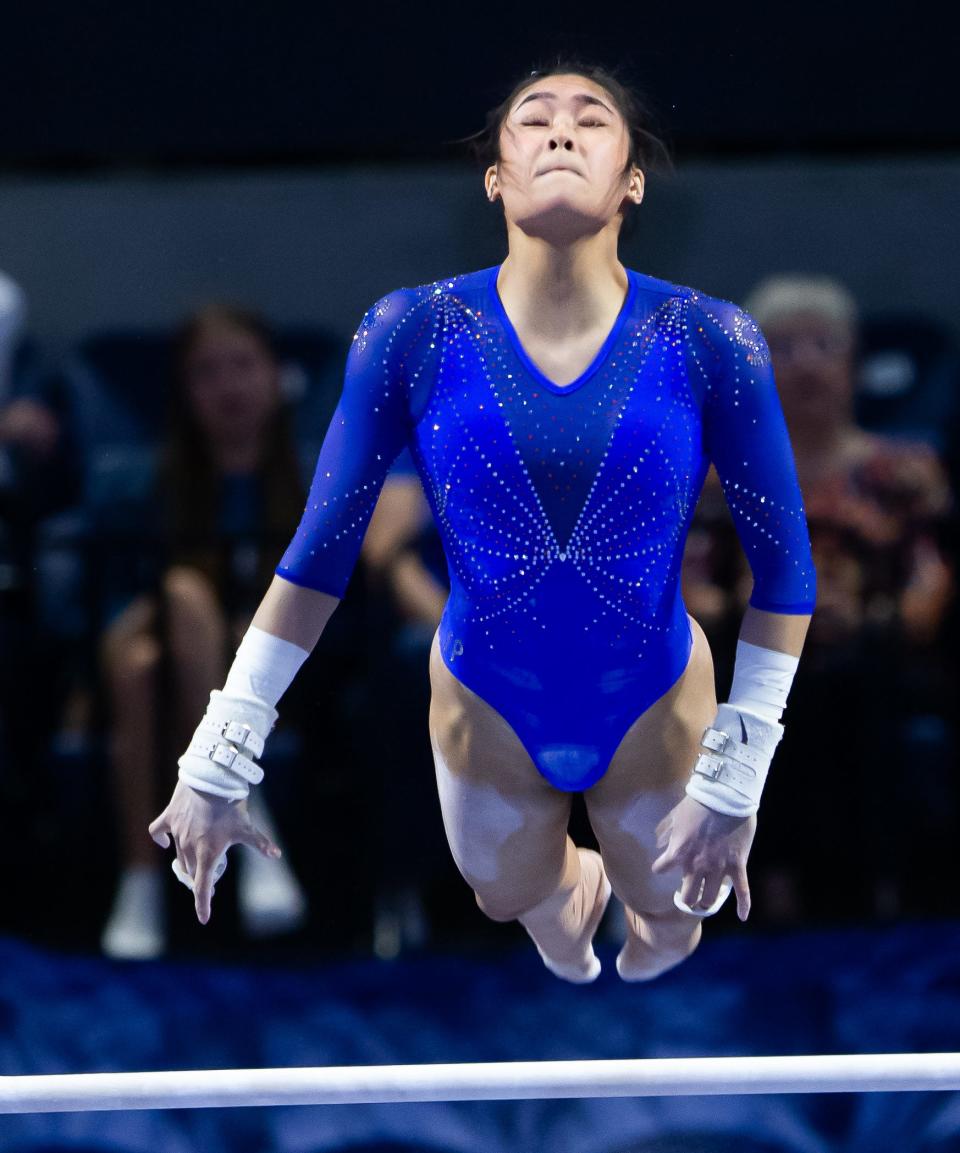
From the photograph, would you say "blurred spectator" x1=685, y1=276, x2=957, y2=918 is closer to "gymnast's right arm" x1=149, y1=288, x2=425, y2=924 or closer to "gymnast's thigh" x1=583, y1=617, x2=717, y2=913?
"gymnast's thigh" x1=583, y1=617, x2=717, y2=913

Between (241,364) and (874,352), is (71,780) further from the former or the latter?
(874,352)

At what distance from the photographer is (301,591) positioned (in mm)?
1406

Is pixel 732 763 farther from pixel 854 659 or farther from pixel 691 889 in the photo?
pixel 854 659

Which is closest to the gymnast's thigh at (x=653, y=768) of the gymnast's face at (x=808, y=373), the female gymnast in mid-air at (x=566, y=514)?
the female gymnast in mid-air at (x=566, y=514)

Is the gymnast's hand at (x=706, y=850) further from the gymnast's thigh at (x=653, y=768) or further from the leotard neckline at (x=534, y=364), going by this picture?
the leotard neckline at (x=534, y=364)

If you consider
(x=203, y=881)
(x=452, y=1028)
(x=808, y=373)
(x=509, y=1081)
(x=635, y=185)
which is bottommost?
(x=452, y=1028)

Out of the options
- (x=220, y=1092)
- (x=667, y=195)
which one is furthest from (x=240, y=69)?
(x=220, y=1092)

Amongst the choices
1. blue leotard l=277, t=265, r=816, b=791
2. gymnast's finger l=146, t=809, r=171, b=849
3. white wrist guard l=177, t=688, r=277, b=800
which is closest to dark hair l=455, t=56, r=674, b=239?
blue leotard l=277, t=265, r=816, b=791

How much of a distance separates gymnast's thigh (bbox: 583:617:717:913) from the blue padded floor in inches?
42.9

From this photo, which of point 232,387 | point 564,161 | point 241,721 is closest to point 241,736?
point 241,721

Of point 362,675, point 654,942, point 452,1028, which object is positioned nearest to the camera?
point 654,942

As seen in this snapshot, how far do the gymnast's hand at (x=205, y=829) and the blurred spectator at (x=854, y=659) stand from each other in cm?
96

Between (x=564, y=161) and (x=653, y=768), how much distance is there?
21.2 inches

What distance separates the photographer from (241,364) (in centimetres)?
218
